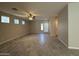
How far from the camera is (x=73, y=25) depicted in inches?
220

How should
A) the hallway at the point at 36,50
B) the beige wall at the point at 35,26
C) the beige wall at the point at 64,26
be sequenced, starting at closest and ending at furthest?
1. the hallway at the point at 36,50
2. the beige wall at the point at 64,26
3. the beige wall at the point at 35,26

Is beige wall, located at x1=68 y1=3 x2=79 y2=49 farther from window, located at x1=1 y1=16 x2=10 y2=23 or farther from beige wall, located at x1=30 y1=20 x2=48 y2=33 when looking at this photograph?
beige wall, located at x1=30 y1=20 x2=48 y2=33

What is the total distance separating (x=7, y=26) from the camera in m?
8.12

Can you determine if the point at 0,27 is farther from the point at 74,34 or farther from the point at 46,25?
the point at 46,25

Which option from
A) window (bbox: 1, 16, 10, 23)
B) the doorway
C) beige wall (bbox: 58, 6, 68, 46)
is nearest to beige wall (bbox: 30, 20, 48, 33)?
the doorway

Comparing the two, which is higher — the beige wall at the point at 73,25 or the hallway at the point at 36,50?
the beige wall at the point at 73,25

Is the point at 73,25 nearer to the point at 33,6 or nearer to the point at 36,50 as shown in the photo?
the point at 36,50

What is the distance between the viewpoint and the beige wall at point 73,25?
549 cm

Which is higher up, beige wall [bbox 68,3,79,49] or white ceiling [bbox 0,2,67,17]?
white ceiling [bbox 0,2,67,17]

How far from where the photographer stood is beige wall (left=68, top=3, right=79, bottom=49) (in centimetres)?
549

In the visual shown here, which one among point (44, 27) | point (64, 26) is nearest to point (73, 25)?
point (64, 26)

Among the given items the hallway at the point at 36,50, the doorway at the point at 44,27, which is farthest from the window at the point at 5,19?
the doorway at the point at 44,27

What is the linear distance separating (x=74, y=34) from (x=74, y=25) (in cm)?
45

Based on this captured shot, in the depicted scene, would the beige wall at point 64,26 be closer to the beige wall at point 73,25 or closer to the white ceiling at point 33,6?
the white ceiling at point 33,6
